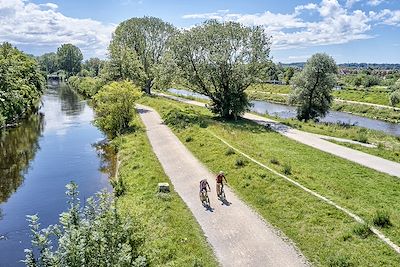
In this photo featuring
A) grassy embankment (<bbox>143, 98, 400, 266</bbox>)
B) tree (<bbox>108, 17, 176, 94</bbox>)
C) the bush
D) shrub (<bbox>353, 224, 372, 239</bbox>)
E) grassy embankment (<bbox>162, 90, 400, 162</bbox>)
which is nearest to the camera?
grassy embankment (<bbox>143, 98, 400, 266</bbox>)

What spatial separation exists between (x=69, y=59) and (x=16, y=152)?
159309mm

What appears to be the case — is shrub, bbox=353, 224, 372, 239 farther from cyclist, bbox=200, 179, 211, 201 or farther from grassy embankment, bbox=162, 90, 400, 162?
grassy embankment, bbox=162, 90, 400, 162

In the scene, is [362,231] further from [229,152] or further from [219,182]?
[229,152]

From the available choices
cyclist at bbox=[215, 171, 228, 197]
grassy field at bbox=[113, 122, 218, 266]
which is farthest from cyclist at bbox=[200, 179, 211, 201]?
grassy field at bbox=[113, 122, 218, 266]

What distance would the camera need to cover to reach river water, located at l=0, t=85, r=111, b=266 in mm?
22922

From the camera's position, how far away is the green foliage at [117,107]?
142 ft

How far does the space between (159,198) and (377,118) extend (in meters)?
56.7

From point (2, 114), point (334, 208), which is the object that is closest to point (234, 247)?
point (334, 208)

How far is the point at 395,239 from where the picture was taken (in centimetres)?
1595

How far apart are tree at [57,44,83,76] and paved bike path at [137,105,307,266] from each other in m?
173

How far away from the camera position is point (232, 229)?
1800 centimetres

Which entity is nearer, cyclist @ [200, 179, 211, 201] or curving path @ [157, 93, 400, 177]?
cyclist @ [200, 179, 211, 201]

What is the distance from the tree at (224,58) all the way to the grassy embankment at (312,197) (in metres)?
10.5

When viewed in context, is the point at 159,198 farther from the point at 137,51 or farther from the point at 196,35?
the point at 137,51
